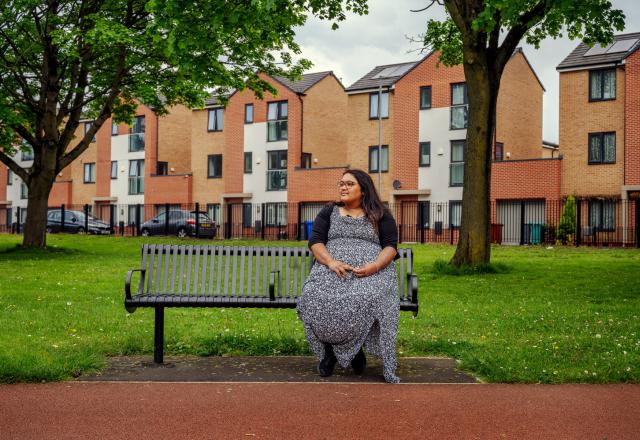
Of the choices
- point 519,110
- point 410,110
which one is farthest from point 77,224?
point 519,110

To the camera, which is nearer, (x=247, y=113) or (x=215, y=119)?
(x=247, y=113)

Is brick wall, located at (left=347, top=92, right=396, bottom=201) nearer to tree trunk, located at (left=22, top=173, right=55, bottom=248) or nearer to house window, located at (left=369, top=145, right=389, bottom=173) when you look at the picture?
house window, located at (left=369, top=145, right=389, bottom=173)

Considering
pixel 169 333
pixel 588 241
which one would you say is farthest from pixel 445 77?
pixel 169 333

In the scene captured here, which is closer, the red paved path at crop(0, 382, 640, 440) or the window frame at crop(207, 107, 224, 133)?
the red paved path at crop(0, 382, 640, 440)

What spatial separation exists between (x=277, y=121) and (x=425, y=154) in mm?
10209

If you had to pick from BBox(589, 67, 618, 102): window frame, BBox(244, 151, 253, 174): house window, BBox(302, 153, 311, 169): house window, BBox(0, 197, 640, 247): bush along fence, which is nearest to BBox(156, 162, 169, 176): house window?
BBox(0, 197, 640, 247): bush along fence

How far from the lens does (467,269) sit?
58.2 feet

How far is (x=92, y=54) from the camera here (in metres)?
25.5

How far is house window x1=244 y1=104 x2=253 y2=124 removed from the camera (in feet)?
165

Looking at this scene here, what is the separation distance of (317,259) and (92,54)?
19899 mm

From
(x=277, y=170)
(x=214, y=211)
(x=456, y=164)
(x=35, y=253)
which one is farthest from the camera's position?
(x=214, y=211)

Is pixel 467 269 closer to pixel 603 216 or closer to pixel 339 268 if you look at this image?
pixel 339 268

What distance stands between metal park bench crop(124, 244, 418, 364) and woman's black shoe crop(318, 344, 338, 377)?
2.19 ft

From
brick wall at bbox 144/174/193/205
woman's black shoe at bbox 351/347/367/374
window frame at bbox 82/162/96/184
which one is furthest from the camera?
window frame at bbox 82/162/96/184
